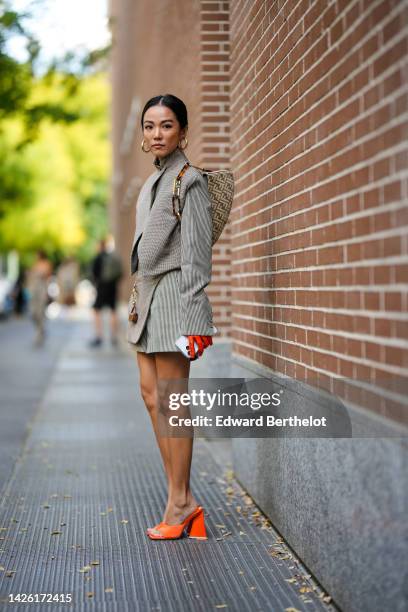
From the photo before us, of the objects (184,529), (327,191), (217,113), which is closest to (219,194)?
(327,191)

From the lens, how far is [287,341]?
4.84 m

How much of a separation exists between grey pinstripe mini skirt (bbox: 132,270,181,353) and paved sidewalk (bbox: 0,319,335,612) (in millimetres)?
966

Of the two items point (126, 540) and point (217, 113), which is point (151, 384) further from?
point (217, 113)

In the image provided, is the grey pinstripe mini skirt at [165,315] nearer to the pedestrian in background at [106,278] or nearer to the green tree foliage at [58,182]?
the pedestrian in background at [106,278]

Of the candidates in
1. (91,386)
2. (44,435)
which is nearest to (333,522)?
(44,435)

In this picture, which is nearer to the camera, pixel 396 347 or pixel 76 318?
pixel 396 347

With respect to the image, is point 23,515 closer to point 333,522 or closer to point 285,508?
point 285,508

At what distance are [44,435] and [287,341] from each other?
4107 millimetres

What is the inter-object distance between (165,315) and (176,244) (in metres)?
0.33

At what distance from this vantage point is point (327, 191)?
13.1 feet

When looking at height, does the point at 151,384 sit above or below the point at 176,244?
below

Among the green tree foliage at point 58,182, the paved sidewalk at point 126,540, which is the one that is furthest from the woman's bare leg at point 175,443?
the green tree foliage at point 58,182

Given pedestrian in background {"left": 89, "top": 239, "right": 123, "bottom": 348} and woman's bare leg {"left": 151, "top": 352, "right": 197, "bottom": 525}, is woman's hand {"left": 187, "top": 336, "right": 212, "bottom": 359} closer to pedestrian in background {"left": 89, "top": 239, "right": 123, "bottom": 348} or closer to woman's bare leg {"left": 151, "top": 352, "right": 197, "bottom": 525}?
woman's bare leg {"left": 151, "top": 352, "right": 197, "bottom": 525}

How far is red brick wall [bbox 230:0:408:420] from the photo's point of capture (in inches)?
125
